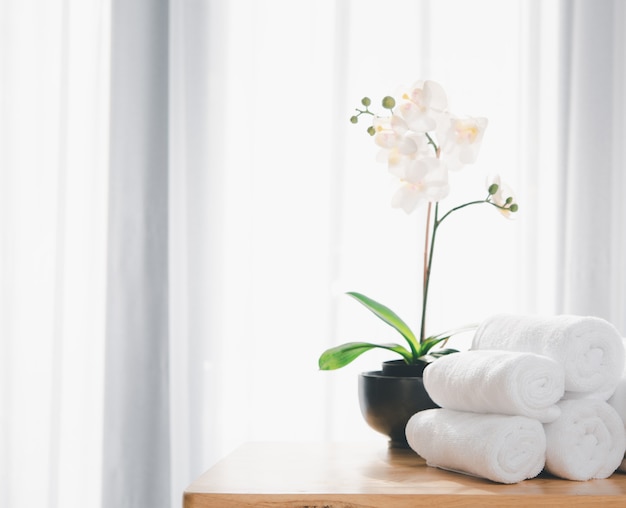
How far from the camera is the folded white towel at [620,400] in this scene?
2.95 ft

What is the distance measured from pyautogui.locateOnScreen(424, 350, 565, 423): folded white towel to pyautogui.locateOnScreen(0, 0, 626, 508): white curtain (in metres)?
0.76

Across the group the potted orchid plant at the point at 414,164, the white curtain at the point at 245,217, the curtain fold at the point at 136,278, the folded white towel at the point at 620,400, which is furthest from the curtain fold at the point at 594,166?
the curtain fold at the point at 136,278

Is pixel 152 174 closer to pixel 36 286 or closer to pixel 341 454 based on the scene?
pixel 36 286

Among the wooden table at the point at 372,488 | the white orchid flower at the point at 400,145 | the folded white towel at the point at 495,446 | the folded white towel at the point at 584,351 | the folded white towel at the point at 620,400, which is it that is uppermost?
the white orchid flower at the point at 400,145

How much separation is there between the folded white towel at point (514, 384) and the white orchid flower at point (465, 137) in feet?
1.02

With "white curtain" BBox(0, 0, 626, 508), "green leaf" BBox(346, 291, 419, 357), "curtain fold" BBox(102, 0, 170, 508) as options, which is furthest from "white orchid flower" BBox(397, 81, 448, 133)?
"curtain fold" BBox(102, 0, 170, 508)

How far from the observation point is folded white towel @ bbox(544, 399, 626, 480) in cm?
86

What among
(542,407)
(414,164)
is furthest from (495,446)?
(414,164)

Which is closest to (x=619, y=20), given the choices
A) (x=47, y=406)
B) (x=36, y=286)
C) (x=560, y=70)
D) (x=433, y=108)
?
(x=560, y=70)

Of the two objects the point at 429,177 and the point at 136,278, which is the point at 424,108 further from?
the point at 136,278

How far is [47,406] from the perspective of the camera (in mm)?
1711

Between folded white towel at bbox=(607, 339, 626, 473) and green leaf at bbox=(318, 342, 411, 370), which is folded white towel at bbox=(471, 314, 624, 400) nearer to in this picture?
folded white towel at bbox=(607, 339, 626, 473)

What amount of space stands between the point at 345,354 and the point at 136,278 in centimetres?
67

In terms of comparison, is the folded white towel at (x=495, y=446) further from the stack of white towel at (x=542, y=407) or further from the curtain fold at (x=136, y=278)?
the curtain fold at (x=136, y=278)
